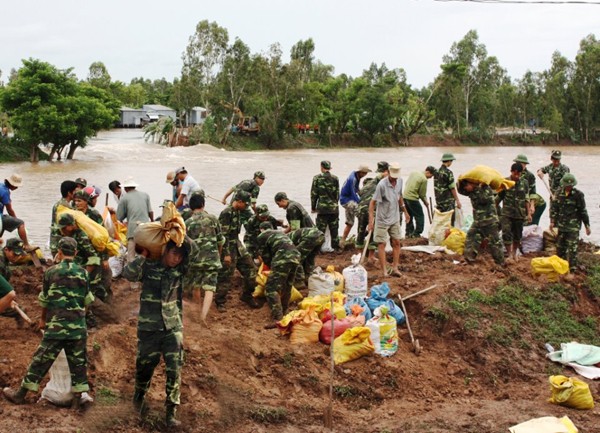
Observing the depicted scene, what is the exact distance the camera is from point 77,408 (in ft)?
17.7

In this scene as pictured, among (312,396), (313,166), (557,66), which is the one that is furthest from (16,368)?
(557,66)

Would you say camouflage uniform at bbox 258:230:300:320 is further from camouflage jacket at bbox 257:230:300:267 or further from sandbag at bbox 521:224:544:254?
sandbag at bbox 521:224:544:254

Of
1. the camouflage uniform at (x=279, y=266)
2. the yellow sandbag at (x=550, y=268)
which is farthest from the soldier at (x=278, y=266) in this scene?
the yellow sandbag at (x=550, y=268)

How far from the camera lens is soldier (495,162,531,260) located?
10438mm

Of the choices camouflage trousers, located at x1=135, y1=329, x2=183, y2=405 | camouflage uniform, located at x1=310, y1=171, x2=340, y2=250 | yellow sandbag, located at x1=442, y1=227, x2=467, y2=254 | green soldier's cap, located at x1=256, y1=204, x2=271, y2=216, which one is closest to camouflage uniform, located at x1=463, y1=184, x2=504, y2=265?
yellow sandbag, located at x1=442, y1=227, x2=467, y2=254

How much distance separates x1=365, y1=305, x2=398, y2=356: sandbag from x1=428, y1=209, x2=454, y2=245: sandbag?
410cm

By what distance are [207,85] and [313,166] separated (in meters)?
17.2

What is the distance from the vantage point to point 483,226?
32.7 ft

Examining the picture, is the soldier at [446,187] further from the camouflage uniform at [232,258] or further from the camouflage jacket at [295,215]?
the camouflage uniform at [232,258]

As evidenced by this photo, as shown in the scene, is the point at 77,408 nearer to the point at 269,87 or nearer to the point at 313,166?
the point at 313,166

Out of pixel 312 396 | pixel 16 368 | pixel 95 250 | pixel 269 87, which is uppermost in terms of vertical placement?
pixel 269 87

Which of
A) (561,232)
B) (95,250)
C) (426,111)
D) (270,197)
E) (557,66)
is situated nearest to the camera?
(95,250)

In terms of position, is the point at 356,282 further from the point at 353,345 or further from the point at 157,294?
the point at 157,294

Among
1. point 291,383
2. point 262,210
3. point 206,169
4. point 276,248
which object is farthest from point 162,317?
point 206,169
